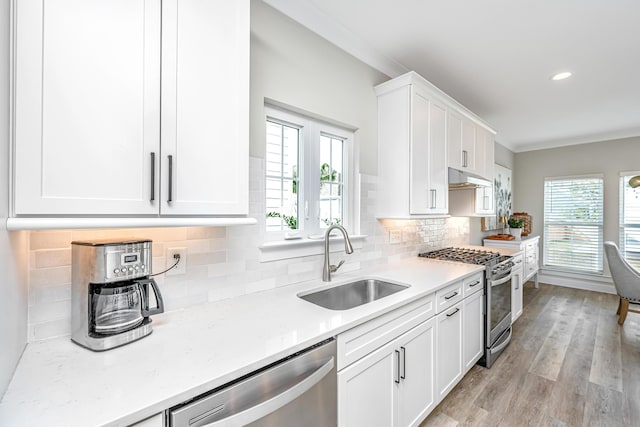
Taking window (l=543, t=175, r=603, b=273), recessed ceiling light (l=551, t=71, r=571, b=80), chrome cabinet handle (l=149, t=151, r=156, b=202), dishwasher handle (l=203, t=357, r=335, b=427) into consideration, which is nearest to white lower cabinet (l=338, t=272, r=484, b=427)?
dishwasher handle (l=203, t=357, r=335, b=427)

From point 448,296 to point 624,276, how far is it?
9.88 ft

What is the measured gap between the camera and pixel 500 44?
2.31 meters

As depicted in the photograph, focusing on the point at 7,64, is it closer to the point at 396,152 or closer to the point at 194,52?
the point at 194,52

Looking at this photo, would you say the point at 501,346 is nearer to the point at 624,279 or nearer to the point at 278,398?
the point at 624,279

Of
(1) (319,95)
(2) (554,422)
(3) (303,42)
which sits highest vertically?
(3) (303,42)

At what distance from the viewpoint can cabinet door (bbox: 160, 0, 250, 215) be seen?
1.07 metres

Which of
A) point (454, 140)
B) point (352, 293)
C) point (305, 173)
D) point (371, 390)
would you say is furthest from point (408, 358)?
point (454, 140)

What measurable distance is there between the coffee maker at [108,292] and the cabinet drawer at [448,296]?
1.65 meters

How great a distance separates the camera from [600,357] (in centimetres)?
275

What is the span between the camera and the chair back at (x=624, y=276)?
337cm

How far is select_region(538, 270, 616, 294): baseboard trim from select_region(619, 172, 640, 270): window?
48 cm

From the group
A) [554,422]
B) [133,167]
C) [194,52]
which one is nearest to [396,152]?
[194,52]

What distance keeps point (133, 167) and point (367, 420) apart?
146 cm

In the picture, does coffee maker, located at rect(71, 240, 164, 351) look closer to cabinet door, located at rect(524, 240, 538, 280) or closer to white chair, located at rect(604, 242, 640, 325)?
white chair, located at rect(604, 242, 640, 325)
